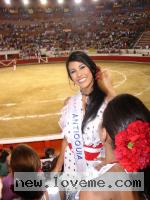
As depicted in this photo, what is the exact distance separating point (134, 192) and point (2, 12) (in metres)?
42.2

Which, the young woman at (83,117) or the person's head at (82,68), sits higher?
the person's head at (82,68)

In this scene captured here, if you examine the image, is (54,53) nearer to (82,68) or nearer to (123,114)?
(82,68)

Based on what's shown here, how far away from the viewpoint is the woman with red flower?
1.68 m

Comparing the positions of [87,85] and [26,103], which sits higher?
[87,85]

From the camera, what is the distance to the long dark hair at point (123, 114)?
1785mm

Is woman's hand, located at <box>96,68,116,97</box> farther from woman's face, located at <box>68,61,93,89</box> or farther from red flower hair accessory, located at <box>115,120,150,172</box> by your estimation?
red flower hair accessory, located at <box>115,120,150,172</box>

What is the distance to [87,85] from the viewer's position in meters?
3.21

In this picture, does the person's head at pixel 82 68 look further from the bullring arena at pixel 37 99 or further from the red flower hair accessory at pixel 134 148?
the bullring arena at pixel 37 99

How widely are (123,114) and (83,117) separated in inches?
51.9

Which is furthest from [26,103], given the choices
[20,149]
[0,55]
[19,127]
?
[0,55]

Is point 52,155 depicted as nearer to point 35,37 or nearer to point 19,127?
point 19,127

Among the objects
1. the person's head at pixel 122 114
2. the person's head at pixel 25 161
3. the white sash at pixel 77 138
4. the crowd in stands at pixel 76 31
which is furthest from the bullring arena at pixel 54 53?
the person's head at pixel 122 114

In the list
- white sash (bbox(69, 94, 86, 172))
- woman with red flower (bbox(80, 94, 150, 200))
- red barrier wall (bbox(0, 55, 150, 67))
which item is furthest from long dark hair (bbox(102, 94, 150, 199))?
red barrier wall (bbox(0, 55, 150, 67))

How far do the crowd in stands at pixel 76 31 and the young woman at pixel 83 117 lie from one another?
30049mm
